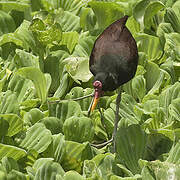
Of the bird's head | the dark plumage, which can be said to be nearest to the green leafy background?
the bird's head

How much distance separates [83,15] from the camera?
4039 mm

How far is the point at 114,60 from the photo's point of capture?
3.03 meters

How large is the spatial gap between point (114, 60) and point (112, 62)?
1 centimetres

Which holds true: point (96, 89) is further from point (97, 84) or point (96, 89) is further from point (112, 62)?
point (112, 62)

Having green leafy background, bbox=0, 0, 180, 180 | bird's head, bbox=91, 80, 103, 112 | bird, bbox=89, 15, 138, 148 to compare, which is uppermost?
bird, bbox=89, 15, 138, 148

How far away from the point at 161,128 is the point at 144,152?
0.16 metres

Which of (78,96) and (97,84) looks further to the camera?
(78,96)

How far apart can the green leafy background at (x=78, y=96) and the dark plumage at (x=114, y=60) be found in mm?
195

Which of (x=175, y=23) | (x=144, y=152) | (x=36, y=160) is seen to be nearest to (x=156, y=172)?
(x=144, y=152)

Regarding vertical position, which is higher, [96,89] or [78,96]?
[96,89]

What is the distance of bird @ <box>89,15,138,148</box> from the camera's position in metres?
3.03

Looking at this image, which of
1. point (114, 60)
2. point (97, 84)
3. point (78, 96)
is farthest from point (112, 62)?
point (78, 96)

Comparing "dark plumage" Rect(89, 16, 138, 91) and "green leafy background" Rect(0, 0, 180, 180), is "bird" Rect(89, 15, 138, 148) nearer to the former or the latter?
"dark plumage" Rect(89, 16, 138, 91)

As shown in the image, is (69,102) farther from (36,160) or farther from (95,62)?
(36,160)
